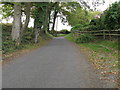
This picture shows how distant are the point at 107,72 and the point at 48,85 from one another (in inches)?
96.0

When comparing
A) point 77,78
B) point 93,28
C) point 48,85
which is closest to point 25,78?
point 48,85

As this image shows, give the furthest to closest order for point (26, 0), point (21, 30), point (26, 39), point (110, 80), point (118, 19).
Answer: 1. point (26, 39)
2. point (21, 30)
3. point (26, 0)
4. point (118, 19)
5. point (110, 80)

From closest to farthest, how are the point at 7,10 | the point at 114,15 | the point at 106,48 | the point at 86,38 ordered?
1. the point at 114,15
2. the point at 106,48
3. the point at 86,38
4. the point at 7,10

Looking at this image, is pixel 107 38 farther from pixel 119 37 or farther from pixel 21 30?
pixel 21 30

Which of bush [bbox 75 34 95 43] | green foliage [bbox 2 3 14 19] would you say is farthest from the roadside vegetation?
green foliage [bbox 2 3 14 19]

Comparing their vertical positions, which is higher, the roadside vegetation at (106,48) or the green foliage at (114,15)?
the green foliage at (114,15)

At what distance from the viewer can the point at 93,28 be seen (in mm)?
16859

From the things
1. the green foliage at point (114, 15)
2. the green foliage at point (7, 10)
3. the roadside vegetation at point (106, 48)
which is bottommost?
the roadside vegetation at point (106, 48)

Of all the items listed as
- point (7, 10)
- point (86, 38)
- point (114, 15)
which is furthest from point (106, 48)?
point (7, 10)

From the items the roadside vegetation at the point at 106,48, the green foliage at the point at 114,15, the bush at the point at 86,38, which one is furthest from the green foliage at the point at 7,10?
the green foliage at the point at 114,15

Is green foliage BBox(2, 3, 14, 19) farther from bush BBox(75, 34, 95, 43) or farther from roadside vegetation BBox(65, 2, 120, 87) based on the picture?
roadside vegetation BBox(65, 2, 120, 87)

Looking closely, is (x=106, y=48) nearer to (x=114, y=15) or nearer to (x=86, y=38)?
(x=114, y=15)

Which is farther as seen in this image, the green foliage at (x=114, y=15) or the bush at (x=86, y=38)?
the bush at (x=86, y=38)

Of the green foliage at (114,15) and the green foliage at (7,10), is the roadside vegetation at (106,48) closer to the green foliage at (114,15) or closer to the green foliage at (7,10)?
the green foliage at (114,15)
